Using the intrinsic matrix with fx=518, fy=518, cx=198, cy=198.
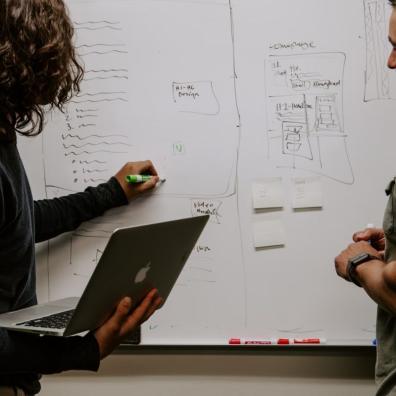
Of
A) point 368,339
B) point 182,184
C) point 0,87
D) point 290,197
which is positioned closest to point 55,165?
point 182,184

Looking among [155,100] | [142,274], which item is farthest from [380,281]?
[155,100]

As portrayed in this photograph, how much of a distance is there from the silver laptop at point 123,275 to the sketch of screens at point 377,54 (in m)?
0.66

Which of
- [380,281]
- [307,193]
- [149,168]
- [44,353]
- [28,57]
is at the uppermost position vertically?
[28,57]

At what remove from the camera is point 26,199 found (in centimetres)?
112

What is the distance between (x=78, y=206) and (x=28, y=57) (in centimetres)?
58

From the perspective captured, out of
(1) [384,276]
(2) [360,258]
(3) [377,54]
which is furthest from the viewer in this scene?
(3) [377,54]

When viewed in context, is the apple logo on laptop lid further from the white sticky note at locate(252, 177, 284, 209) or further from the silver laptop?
the white sticky note at locate(252, 177, 284, 209)

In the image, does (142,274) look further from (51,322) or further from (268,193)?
(268,193)

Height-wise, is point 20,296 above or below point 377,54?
below

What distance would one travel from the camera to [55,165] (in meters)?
1.60

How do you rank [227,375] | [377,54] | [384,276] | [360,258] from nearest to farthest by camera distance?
[384,276] < [360,258] < [377,54] < [227,375]

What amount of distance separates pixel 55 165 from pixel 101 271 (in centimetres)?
74

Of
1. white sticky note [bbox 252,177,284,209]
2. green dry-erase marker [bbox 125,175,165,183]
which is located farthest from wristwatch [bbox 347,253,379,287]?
green dry-erase marker [bbox 125,175,165,183]

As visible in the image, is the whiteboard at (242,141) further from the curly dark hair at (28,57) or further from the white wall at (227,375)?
the curly dark hair at (28,57)
